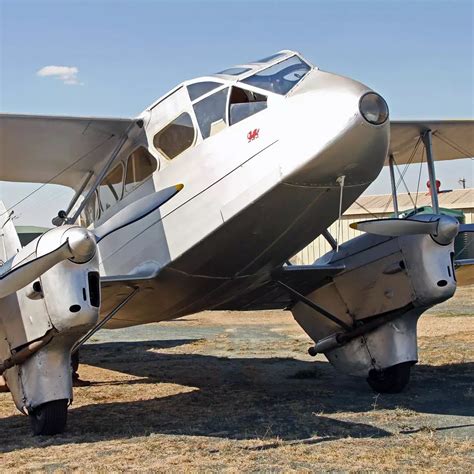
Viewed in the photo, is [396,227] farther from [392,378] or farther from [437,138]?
[437,138]

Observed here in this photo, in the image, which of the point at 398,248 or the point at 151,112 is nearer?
the point at 151,112

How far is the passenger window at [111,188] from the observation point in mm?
10266

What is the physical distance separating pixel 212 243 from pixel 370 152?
2098 millimetres

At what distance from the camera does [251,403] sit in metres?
9.88

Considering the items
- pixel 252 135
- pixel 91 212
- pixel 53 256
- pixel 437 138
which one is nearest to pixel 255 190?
pixel 252 135

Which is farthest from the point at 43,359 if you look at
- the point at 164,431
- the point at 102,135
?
the point at 102,135

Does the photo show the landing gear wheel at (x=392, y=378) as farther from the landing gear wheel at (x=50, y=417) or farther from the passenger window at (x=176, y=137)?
the landing gear wheel at (x=50, y=417)

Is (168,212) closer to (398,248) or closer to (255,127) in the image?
(255,127)

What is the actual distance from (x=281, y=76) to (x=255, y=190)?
1368 mm

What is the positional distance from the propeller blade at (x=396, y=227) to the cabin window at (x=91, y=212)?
4149 millimetres

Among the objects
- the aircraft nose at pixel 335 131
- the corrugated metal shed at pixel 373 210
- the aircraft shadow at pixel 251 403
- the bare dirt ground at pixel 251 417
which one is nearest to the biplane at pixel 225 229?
the aircraft nose at pixel 335 131

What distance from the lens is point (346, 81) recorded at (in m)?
7.64

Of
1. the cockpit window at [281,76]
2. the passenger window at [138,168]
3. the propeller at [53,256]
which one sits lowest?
the propeller at [53,256]

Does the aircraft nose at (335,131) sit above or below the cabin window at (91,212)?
above
